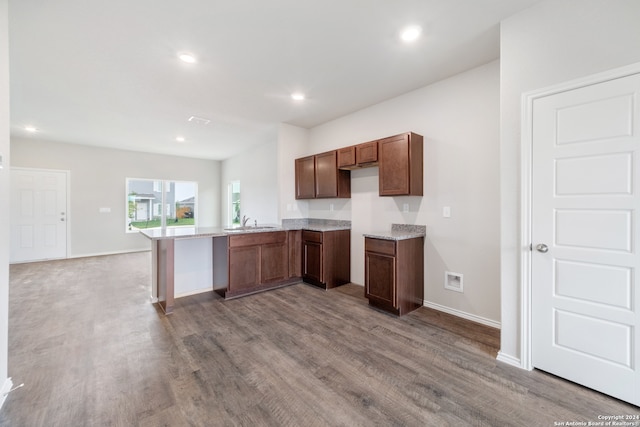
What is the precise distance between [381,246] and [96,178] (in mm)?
7122

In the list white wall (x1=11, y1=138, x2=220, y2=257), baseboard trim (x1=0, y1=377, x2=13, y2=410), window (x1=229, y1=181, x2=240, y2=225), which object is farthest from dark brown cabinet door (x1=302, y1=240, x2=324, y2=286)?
white wall (x1=11, y1=138, x2=220, y2=257)

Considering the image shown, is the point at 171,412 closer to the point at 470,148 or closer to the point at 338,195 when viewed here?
the point at 338,195

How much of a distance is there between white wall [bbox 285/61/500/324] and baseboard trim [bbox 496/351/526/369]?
0.67 meters

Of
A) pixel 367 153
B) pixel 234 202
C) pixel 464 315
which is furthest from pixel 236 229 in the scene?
pixel 234 202

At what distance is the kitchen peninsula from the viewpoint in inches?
134

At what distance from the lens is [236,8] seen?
2.03 metres

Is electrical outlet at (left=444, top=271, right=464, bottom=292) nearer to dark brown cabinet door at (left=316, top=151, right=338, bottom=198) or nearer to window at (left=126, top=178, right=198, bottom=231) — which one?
dark brown cabinet door at (left=316, top=151, right=338, bottom=198)

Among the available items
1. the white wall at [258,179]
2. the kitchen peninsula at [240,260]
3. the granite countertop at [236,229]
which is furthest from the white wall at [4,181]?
the white wall at [258,179]

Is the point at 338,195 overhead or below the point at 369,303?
overhead

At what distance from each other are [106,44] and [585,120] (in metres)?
3.90

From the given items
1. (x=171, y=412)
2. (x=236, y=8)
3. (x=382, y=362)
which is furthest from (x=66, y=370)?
(x=236, y=8)

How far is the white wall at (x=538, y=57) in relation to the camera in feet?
5.59

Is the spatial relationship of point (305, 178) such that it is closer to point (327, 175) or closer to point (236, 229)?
point (327, 175)

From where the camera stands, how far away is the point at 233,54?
264cm
